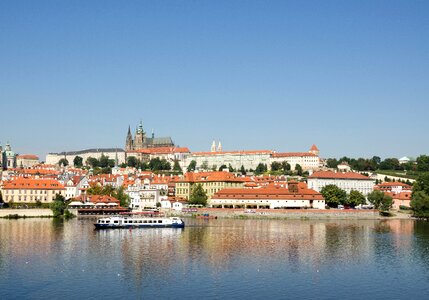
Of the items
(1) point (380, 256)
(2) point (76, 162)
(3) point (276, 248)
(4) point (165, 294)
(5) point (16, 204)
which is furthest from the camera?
(2) point (76, 162)

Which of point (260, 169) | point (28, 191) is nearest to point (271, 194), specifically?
point (28, 191)

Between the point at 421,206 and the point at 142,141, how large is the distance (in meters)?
131

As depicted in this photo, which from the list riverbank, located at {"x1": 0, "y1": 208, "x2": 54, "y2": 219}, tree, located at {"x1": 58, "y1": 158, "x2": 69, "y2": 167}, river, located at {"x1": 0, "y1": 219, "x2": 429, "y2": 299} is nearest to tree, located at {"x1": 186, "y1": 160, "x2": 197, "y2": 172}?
tree, located at {"x1": 58, "y1": 158, "x2": 69, "y2": 167}

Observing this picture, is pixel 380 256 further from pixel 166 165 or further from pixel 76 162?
pixel 76 162

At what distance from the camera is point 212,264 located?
32.1 m

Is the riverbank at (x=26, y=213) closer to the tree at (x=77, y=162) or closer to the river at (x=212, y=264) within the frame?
the river at (x=212, y=264)

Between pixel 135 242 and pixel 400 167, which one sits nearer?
pixel 135 242

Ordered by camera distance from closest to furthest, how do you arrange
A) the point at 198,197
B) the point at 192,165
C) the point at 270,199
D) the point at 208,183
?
the point at 270,199 < the point at 198,197 < the point at 208,183 < the point at 192,165

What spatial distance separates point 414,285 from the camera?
27.9 meters

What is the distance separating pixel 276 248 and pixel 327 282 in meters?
10.5

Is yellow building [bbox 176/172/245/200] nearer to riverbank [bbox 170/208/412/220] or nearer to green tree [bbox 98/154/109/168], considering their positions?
riverbank [bbox 170/208/412/220]

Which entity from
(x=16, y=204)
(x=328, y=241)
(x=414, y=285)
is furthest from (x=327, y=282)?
(x=16, y=204)

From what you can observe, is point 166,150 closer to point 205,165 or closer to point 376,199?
point 205,165

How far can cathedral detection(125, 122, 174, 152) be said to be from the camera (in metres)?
190
